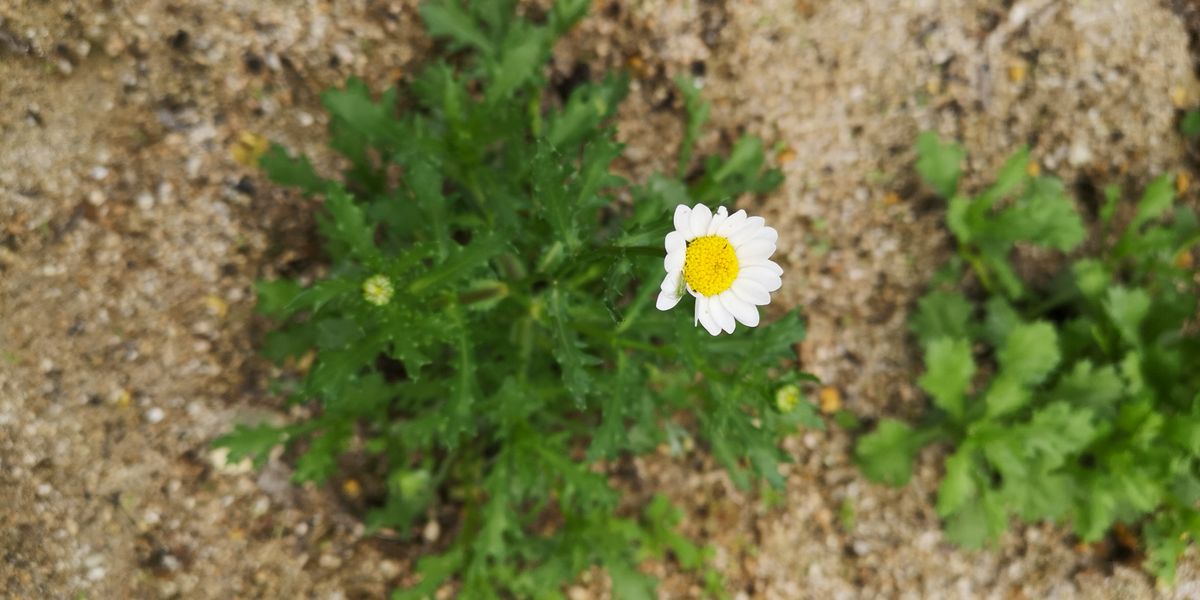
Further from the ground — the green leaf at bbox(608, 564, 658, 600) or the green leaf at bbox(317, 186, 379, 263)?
the green leaf at bbox(608, 564, 658, 600)

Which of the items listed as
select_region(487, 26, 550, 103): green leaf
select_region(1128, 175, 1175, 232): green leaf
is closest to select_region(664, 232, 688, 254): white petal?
select_region(487, 26, 550, 103): green leaf

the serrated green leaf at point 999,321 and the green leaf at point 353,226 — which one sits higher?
the serrated green leaf at point 999,321

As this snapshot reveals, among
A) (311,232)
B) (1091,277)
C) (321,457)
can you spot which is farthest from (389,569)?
(1091,277)

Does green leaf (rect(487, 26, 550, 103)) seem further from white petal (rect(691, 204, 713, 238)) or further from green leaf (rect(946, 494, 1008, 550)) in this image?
green leaf (rect(946, 494, 1008, 550))

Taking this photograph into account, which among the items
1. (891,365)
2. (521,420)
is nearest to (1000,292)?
(891,365)

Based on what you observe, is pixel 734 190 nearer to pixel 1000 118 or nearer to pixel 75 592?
pixel 1000 118

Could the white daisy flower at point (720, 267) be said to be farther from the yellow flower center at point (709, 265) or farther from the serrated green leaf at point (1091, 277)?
the serrated green leaf at point (1091, 277)

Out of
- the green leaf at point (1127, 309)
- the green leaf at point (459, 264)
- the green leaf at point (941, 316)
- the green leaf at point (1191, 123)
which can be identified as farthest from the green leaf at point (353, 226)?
the green leaf at point (1191, 123)
